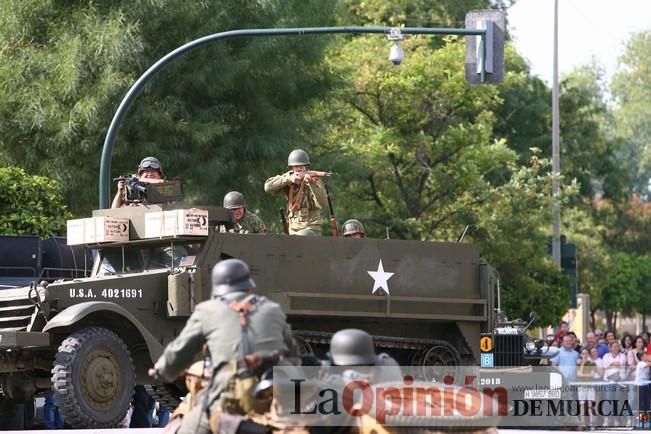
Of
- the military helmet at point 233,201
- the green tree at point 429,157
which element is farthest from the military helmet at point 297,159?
the green tree at point 429,157

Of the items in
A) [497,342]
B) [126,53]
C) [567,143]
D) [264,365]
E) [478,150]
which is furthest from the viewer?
[567,143]

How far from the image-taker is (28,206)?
23.6 meters

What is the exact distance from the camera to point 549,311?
40938 millimetres

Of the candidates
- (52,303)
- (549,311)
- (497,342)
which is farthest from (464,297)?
(549,311)

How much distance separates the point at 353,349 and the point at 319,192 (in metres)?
8.37

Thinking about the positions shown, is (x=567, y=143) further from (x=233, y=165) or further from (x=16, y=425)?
(x=16, y=425)

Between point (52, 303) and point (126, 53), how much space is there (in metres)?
12.6

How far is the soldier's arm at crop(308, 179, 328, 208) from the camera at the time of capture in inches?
711

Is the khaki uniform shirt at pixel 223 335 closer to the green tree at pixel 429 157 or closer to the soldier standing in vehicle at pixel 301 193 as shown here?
the soldier standing in vehicle at pixel 301 193

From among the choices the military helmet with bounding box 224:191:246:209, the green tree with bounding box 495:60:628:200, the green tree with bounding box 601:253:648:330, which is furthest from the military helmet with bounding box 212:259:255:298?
the green tree with bounding box 601:253:648:330

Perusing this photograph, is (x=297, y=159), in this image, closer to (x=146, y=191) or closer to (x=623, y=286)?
(x=146, y=191)

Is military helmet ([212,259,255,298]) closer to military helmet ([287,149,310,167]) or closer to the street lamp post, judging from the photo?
military helmet ([287,149,310,167])

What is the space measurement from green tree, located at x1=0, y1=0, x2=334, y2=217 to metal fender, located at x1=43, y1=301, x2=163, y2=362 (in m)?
12.1

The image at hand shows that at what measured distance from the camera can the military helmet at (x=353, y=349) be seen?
9805 millimetres
